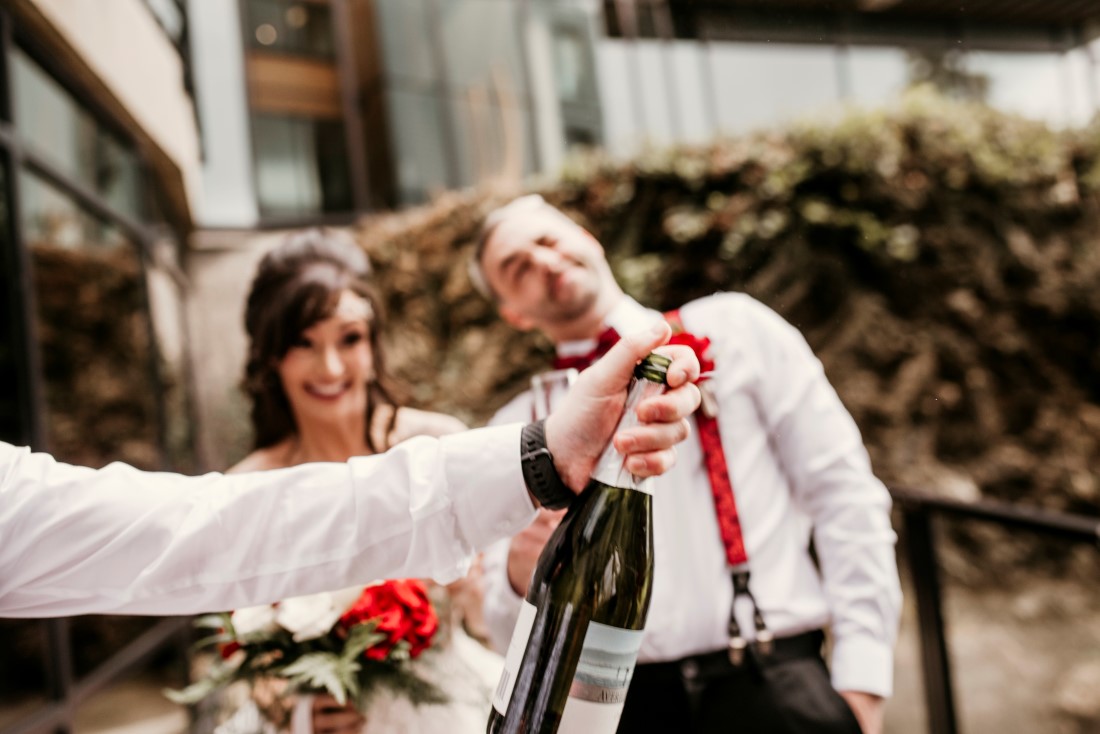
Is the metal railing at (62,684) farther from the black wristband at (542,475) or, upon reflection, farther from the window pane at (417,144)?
the window pane at (417,144)

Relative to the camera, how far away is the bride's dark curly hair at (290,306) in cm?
152

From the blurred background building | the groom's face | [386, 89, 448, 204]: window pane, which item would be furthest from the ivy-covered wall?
the groom's face

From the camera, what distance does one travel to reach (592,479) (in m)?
0.78

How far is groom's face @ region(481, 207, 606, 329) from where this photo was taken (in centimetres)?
154

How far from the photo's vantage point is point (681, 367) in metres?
0.70

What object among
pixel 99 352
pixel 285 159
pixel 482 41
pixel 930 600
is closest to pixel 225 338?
pixel 285 159

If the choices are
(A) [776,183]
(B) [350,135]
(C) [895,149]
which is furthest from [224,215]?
(C) [895,149]

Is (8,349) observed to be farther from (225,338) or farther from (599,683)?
(599,683)

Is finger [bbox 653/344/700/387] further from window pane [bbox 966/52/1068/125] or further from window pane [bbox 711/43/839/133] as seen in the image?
window pane [bbox 966/52/1068/125]

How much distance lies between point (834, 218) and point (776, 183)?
0.48m

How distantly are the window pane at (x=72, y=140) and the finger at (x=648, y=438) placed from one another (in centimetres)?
326

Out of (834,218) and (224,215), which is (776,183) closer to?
(834,218)

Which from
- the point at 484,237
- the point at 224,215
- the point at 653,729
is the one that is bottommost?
the point at 653,729

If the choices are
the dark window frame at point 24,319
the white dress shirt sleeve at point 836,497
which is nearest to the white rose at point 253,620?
the white dress shirt sleeve at point 836,497
